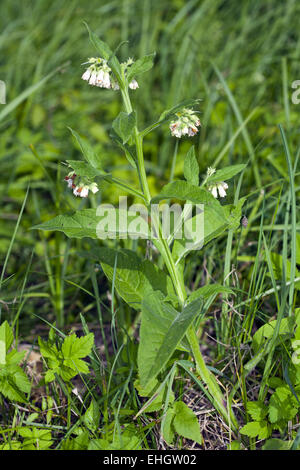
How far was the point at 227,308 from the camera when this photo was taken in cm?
160

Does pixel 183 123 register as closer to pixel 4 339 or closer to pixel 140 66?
pixel 140 66

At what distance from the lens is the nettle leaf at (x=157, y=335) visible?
3.48 feet

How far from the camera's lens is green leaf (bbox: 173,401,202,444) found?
4.11ft

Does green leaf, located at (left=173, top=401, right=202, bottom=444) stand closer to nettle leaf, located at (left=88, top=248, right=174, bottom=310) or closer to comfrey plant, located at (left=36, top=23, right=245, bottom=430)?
comfrey plant, located at (left=36, top=23, right=245, bottom=430)

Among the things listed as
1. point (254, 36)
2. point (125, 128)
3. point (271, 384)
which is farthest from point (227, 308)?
point (254, 36)

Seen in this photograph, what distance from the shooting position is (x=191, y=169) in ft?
4.32

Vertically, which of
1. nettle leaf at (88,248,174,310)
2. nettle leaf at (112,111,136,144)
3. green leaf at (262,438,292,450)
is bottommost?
green leaf at (262,438,292,450)

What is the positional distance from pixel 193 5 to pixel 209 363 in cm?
298

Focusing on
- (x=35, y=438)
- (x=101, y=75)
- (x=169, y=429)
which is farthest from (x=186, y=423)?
(x=101, y=75)

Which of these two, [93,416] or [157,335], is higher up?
[157,335]

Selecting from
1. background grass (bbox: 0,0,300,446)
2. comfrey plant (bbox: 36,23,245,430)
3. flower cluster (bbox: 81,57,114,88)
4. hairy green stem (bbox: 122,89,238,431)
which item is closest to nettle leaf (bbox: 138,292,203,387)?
comfrey plant (bbox: 36,23,245,430)

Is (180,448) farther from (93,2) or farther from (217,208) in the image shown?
(93,2)

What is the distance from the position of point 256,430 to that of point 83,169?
2.70ft

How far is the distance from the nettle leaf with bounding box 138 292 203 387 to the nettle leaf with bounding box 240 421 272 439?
0.38 m
